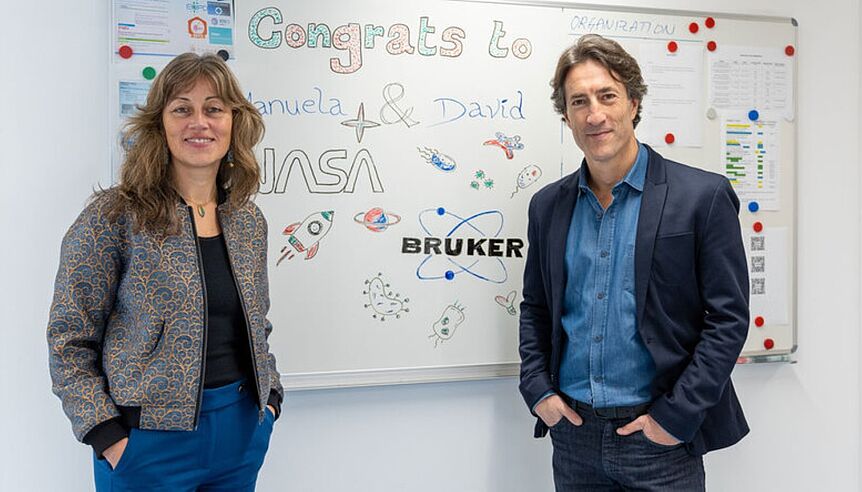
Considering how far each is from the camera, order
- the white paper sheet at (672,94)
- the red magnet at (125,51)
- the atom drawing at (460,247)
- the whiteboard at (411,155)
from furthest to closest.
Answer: the white paper sheet at (672,94) → the atom drawing at (460,247) → the whiteboard at (411,155) → the red magnet at (125,51)

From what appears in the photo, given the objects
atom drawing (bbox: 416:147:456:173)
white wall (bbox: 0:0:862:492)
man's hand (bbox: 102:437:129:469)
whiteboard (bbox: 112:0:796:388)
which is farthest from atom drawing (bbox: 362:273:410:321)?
man's hand (bbox: 102:437:129:469)

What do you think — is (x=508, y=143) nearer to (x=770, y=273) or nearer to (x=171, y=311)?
(x=770, y=273)

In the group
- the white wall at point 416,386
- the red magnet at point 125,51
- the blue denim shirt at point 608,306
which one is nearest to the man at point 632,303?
the blue denim shirt at point 608,306

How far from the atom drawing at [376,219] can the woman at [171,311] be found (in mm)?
485

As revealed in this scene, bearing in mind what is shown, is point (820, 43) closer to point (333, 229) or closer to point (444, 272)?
point (444, 272)

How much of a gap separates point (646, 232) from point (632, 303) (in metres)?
0.16

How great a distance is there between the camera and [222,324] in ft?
4.67

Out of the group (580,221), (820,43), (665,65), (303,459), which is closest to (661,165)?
(580,221)

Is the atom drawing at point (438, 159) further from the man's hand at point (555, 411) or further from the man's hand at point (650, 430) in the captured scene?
the man's hand at point (650, 430)

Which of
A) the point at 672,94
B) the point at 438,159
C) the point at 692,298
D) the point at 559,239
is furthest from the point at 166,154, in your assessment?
the point at 672,94

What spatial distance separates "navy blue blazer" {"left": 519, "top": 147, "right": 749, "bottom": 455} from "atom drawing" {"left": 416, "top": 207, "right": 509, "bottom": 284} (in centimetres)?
54

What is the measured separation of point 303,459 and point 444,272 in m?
0.65

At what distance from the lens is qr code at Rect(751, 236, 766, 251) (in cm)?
225

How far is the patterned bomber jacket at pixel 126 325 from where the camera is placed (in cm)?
132
